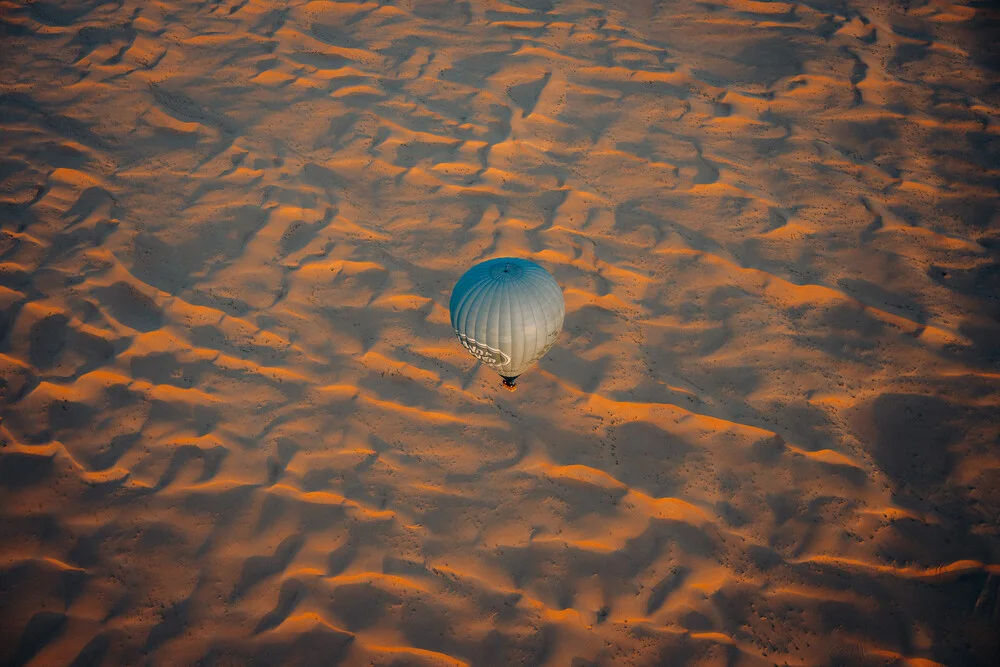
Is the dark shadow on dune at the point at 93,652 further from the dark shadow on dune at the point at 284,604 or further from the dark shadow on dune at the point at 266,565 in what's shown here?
the dark shadow on dune at the point at 284,604

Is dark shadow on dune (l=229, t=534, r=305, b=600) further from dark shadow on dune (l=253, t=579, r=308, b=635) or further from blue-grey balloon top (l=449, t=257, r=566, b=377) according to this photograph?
blue-grey balloon top (l=449, t=257, r=566, b=377)

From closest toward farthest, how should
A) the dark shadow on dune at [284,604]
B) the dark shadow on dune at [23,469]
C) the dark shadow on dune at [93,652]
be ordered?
the dark shadow on dune at [93,652], the dark shadow on dune at [284,604], the dark shadow on dune at [23,469]

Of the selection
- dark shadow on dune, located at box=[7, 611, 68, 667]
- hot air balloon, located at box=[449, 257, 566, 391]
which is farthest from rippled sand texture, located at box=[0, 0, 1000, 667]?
hot air balloon, located at box=[449, 257, 566, 391]

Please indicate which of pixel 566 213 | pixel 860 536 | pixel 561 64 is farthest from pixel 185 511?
pixel 561 64

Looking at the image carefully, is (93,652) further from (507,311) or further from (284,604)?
(507,311)

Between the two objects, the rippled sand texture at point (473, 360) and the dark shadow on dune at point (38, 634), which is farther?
the rippled sand texture at point (473, 360)

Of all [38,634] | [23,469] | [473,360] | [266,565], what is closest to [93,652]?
[38,634]

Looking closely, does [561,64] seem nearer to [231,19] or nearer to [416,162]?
[416,162]

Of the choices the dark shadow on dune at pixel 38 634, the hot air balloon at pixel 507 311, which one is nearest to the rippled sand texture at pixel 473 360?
the dark shadow on dune at pixel 38 634
